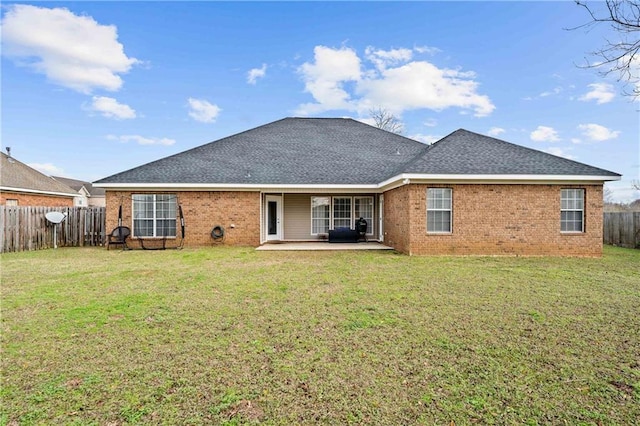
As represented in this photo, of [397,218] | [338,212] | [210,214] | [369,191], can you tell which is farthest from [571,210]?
[210,214]

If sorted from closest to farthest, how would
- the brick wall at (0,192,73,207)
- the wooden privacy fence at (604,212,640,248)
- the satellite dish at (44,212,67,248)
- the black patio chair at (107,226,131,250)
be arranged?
the black patio chair at (107,226,131,250)
the satellite dish at (44,212,67,248)
the wooden privacy fence at (604,212,640,248)
the brick wall at (0,192,73,207)

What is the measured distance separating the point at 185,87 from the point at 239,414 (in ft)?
62.6

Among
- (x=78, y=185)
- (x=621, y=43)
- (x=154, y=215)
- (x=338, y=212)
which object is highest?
(x=78, y=185)

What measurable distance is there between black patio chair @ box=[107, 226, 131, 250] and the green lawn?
5.80 meters

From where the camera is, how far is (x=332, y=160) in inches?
620

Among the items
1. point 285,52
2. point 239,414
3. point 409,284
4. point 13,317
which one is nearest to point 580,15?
point 409,284

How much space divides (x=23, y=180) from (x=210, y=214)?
15.9 meters

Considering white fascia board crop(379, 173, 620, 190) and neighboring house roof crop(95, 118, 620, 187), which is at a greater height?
neighboring house roof crop(95, 118, 620, 187)

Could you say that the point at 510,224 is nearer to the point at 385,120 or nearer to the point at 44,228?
the point at 44,228

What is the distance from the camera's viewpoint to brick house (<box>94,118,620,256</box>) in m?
11.2

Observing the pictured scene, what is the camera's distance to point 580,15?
5035mm

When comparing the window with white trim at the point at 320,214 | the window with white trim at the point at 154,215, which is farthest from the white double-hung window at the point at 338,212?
the window with white trim at the point at 154,215

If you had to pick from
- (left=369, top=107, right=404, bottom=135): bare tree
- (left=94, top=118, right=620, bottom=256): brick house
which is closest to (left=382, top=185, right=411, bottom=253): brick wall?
(left=94, top=118, right=620, bottom=256): brick house

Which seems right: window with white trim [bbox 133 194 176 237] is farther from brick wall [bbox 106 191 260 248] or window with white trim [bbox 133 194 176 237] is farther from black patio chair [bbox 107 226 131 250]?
black patio chair [bbox 107 226 131 250]
